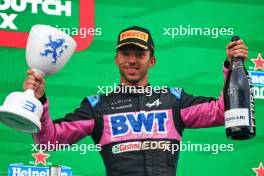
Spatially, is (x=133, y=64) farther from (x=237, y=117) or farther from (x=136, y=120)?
(x=237, y=117)

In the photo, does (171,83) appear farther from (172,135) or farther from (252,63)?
(172,135)

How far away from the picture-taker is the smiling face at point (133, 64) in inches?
86.2

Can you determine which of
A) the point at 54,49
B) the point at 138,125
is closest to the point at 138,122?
the point at 138,125

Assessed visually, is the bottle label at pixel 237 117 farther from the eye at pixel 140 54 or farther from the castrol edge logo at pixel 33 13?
the castrol edge logo at pixel 33 13

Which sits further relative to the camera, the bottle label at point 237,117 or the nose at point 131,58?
the nose at point 131,58

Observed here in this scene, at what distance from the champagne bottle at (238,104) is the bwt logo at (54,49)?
492 millimetres

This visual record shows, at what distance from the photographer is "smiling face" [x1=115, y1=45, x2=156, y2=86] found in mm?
2189

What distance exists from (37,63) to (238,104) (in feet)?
1.93

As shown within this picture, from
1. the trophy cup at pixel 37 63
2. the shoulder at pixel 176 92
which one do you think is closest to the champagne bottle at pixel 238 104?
the shoulder at pixel 176 92

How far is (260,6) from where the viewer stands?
2.86 meters

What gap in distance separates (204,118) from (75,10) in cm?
86

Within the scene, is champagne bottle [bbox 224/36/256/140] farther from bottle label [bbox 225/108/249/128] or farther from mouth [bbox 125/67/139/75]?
mouth [bbox 125/67/139/75]

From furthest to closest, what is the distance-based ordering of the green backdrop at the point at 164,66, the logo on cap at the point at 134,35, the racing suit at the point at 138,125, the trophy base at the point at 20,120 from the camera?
the green backdrop at the point at 164,66
the logo on cap at the point at 134,35
the racing suit at the point at 138,125
the trophy base at the point at 20,120

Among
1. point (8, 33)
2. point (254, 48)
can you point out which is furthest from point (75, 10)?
point (254, 48)
